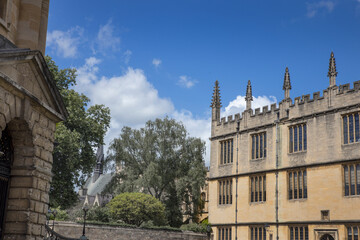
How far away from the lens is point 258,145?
32.3m

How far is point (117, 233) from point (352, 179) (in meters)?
15.6

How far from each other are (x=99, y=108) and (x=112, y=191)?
12.2 m

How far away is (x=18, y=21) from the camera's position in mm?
13586

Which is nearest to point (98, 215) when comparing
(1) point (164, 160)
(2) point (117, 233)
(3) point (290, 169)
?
(2) point (117, 233)

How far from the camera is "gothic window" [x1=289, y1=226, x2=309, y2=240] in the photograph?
28073 mm

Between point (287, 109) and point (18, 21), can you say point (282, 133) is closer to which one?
point (287, 109)

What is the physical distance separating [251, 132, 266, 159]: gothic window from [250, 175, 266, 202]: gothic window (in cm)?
149

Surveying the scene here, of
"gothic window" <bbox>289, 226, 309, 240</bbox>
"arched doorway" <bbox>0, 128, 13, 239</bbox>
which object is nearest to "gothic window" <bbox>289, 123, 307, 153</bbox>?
"gothic window" <bbox>289, 226, 309, 240</bbox>

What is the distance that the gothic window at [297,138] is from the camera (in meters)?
29.4

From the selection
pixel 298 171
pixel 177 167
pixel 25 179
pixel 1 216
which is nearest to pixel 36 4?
pixel 25 179

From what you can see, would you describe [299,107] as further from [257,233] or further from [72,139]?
[72,139]

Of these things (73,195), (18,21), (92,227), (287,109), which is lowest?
(92,227)

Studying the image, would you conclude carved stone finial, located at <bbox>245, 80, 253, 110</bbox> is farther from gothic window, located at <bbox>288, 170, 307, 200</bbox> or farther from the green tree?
the green tree

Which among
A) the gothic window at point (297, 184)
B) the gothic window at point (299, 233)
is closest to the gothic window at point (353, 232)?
the gothic window at point (299, 233)
